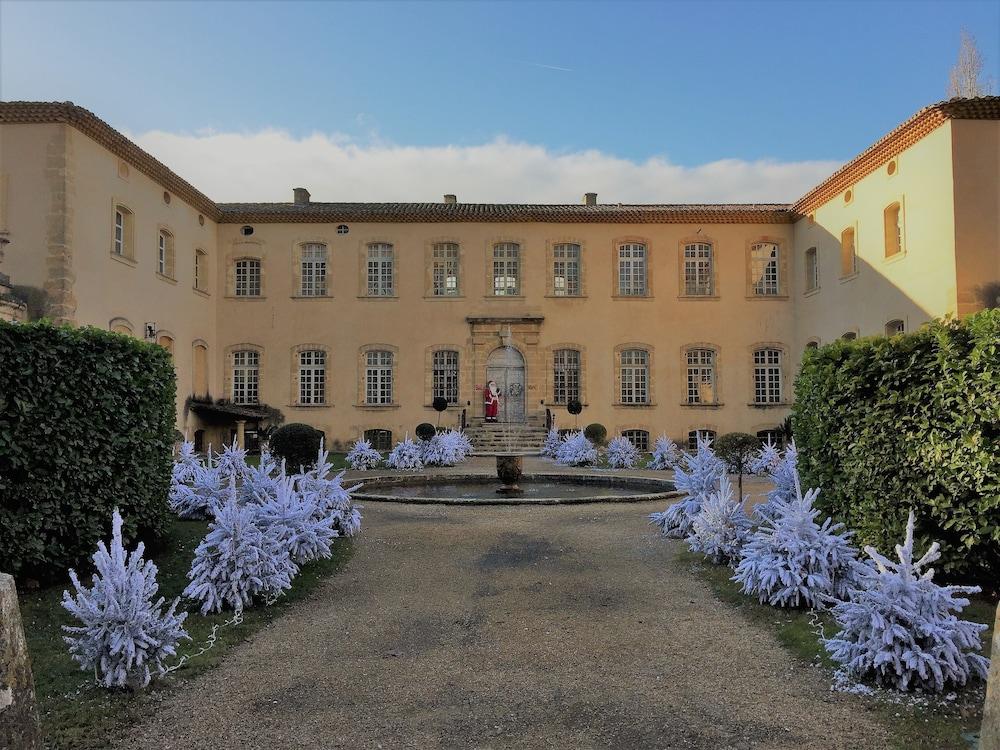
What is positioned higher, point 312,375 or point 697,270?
point 697,270

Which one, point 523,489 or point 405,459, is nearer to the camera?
point 523,489

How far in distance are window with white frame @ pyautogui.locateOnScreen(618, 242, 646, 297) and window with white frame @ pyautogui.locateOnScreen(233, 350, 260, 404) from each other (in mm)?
11533

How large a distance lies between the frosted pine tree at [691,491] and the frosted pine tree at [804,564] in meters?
1.96

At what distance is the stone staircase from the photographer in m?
19.3

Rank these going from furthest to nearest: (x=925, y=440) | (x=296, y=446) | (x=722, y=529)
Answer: (x=296, y=446), (x=722, y=529), (x=925, y=440)

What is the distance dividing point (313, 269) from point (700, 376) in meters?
12.4

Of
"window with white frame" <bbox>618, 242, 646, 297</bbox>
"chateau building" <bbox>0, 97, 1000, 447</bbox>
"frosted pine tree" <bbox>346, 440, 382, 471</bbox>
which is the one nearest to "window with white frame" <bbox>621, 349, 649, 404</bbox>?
"chateau building" <bbox>0, 97, 1000, 447</bbox>

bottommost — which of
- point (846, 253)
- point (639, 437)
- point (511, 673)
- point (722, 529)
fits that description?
point (511, 673)

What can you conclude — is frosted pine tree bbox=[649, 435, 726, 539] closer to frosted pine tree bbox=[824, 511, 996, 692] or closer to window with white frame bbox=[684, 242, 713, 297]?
frosted pine tree bbox=[824, 511, 996, 692]

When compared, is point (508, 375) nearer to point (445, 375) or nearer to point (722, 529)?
point (445, 375)

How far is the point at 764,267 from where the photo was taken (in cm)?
2180

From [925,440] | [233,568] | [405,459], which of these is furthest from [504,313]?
[925,440]

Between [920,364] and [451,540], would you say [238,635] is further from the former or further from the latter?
[920,364]

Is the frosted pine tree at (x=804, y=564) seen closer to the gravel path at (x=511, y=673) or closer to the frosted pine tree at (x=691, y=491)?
the gravel path at (x=511, y=673)
